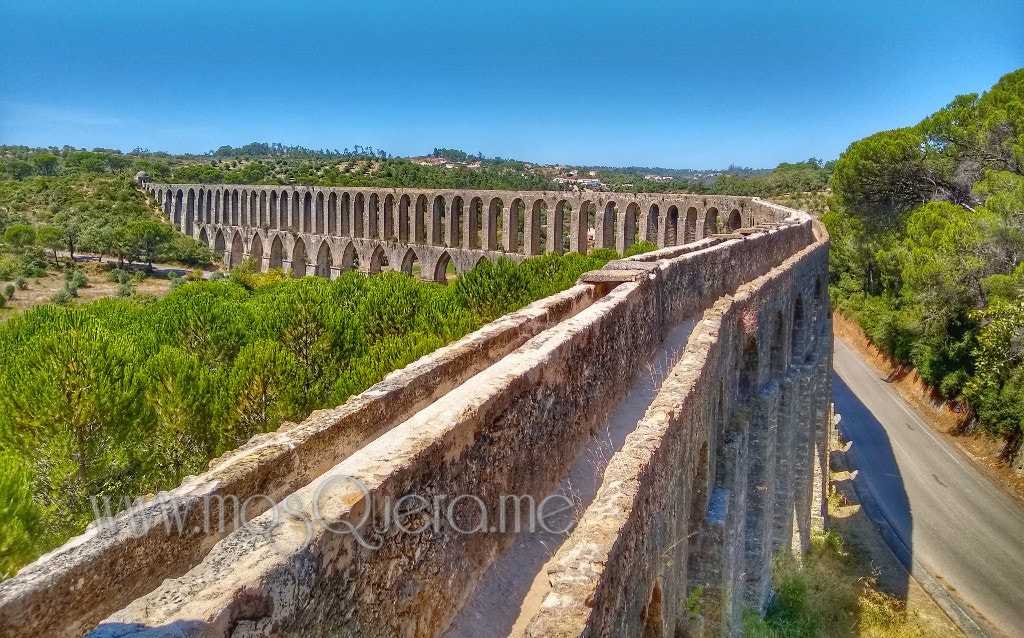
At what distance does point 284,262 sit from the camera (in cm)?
4434

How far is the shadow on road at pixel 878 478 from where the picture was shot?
578 inches

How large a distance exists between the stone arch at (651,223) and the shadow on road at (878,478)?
8.35m

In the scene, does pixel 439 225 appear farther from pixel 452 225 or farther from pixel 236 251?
pixel 236 251

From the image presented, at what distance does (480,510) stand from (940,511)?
16473 millimetres

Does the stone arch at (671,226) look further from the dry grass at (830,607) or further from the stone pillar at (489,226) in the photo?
the dry grass at (830,607)

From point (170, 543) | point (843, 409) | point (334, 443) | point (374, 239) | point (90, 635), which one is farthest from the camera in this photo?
point (374, 239)

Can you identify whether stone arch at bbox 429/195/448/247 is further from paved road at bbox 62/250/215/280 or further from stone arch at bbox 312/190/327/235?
paved road at bbox 62/250/215/280

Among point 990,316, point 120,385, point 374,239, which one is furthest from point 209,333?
point 374,239

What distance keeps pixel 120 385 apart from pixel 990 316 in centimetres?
1739

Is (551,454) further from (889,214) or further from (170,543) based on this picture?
(889,214)

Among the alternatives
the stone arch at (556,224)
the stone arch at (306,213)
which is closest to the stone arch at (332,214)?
the stone arch at (306,213)

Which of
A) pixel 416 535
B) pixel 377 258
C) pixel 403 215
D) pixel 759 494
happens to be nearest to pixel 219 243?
pixel 377 258

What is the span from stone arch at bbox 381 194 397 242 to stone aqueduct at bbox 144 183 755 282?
0.05 meters

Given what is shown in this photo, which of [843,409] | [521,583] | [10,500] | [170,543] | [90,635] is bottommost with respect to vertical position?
[843,409]
